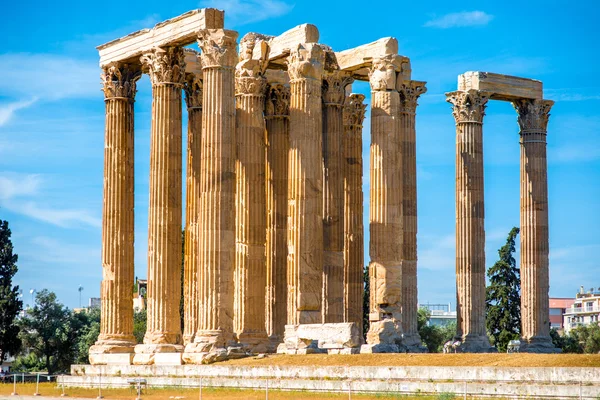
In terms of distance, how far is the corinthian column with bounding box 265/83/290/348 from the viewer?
278 feet

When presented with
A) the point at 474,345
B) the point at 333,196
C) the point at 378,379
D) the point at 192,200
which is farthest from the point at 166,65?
A: the point at 474,345

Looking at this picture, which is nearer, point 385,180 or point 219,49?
point 219,49

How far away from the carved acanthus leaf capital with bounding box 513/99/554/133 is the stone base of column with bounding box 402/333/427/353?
18418 millimetres

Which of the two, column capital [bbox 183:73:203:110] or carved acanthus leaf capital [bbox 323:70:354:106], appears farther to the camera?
column capital [bbox 183:73:203:110]

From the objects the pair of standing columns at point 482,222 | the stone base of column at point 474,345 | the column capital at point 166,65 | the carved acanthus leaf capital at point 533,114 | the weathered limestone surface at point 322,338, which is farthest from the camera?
the carved acanthus leaf capital at point 533,114

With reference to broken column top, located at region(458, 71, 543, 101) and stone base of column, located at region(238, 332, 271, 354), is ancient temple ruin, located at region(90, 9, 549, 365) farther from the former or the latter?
broken column top, located at region(458, 71, 543, 101)

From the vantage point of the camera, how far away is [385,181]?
77.1 m

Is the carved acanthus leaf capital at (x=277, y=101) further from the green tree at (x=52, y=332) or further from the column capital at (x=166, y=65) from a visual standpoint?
the green tree at (x=52, y=332)

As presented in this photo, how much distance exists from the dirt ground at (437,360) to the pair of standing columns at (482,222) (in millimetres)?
20383

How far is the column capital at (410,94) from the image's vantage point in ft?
282

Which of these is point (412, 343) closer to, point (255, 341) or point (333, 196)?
point (333, 196)

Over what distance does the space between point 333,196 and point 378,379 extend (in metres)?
23.0

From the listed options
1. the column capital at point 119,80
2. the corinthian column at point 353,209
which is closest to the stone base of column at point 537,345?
the corinthian column at point 353,209

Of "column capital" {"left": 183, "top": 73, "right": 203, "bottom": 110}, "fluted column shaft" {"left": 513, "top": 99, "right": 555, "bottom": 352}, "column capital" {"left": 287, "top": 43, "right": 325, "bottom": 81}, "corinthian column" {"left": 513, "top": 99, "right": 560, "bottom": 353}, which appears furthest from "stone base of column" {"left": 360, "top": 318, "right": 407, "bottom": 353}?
"column capital" {"left": 183, "top": 73, "right": 203, "bottom": 110}
